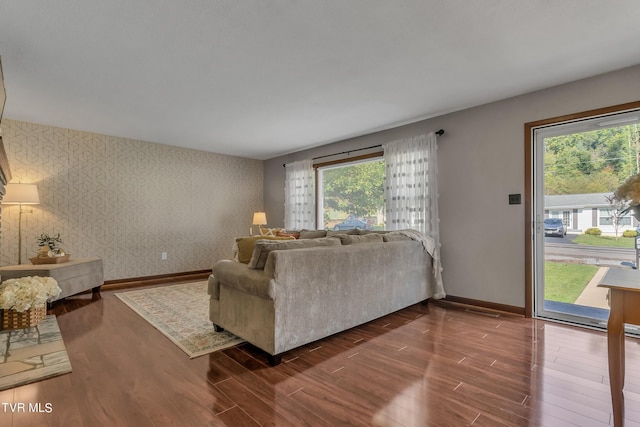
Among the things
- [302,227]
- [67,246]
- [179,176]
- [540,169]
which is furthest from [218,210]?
[540,169]

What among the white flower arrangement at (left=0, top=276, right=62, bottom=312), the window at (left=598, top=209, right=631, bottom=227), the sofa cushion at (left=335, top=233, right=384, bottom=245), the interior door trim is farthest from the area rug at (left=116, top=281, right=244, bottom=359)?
the window at (left=598, top=209, right=631, bottom=227)

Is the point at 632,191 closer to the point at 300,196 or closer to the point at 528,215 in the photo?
the point at 528,215

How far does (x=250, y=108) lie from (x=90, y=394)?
3072 millimetres

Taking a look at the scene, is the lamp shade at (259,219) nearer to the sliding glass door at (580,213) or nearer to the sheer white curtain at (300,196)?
the sheer white curtain at (300,196)

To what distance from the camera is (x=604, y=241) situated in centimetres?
298

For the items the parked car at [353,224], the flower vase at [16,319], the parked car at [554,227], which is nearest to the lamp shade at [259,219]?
the parked car at [353,224]

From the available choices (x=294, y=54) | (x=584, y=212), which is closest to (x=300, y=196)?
(x=294, y=54)

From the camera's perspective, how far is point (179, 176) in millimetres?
5629

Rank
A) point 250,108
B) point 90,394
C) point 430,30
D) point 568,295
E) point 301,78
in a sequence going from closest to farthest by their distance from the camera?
1. point 90,394
2. point 430,30
3. point 301,78
4. point 568,295
5. point 250,108

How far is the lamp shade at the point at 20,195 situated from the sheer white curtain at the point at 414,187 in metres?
4.66

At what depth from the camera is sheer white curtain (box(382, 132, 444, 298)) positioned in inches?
157

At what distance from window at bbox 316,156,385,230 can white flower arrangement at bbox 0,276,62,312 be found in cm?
391

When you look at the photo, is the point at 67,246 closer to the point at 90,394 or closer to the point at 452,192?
the point at 90,394

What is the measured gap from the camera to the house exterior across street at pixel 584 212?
2.93 metres
